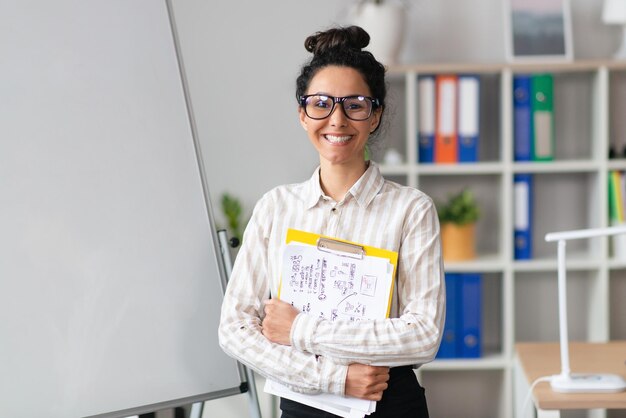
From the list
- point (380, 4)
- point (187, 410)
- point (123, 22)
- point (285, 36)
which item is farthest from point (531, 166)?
point (123, 22)

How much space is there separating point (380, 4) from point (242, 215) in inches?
41.9

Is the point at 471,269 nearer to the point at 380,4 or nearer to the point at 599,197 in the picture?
the point at 599,197

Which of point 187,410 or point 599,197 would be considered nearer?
point 187,410

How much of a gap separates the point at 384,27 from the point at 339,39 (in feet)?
5.75

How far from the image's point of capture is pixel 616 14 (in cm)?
328

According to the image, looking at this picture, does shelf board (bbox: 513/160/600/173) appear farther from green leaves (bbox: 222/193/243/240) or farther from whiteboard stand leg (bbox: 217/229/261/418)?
whiteboard stand leg (bbox: 217/229/261/418)

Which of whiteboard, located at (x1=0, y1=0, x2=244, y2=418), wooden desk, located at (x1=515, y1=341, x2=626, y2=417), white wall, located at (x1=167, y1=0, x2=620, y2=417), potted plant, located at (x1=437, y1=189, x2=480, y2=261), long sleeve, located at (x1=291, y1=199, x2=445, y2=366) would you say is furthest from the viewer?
white wall, located at (x1=167, y1=0, x2=620, y2=417)

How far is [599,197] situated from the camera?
3.32 metres

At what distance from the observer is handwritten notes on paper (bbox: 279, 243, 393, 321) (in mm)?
1508

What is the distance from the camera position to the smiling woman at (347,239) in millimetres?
1457

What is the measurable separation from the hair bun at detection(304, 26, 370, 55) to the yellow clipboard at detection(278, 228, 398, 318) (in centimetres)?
35

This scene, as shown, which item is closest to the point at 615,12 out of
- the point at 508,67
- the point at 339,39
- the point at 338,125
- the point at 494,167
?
the point at 508,67

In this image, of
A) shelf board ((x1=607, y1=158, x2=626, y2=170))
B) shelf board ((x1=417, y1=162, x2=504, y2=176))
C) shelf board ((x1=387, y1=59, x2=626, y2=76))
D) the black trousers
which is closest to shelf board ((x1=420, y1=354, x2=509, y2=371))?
shelf board ((x1=417, y1=162, x2=504, y2=176))

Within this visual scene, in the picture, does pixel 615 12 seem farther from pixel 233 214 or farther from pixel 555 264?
pixel 233 214
